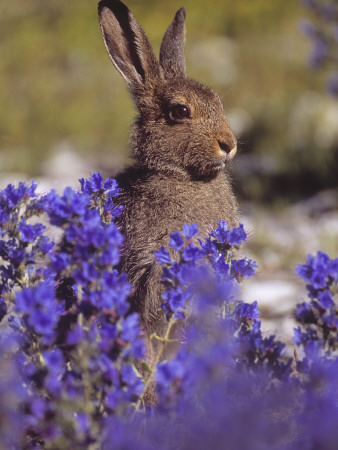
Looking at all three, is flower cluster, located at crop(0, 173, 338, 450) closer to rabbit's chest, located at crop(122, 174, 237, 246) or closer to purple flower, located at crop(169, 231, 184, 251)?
purple flower, located at crop(169, 231, 184, 251)

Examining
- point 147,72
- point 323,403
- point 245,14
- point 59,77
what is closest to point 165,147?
point 147,72

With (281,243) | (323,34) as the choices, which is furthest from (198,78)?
(281,243)

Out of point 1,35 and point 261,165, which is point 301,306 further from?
point 1,35

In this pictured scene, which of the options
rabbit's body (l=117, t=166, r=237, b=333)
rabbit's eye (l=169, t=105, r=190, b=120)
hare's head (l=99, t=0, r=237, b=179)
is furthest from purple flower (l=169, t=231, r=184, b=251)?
rabbit's eye (l=169, t=105, r=190, b=120)

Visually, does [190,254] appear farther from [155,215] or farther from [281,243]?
[281,243]

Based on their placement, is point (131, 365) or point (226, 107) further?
point (226, 107)

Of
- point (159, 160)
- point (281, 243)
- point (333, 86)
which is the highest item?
point (333, 86)

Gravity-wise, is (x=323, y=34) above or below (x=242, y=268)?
above

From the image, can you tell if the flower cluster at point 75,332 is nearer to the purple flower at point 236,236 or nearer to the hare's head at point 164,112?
the purple flower at point 236,236

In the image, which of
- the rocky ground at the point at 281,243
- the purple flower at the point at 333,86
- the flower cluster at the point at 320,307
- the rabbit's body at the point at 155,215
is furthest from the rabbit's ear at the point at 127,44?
the purple flower at the point at 333,86
